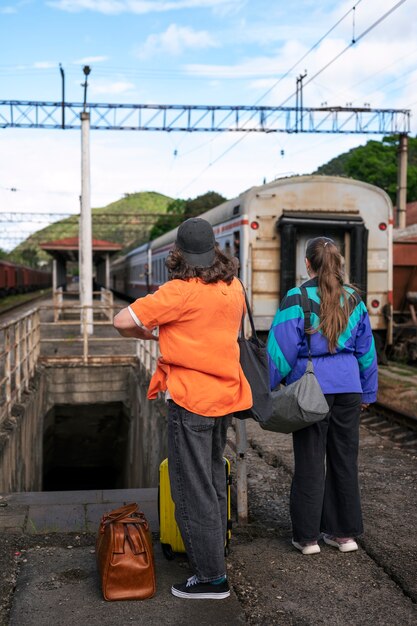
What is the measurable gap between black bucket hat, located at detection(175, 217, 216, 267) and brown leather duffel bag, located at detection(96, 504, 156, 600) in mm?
1329

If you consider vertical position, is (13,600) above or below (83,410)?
above

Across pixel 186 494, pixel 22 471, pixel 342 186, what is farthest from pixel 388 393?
pixel 186 494

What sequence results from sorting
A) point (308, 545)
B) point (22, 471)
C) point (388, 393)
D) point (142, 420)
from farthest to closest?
point (142, 420) < point (388, 393) < point (22, 471) < point (308, 545)

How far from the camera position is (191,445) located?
3.47 m

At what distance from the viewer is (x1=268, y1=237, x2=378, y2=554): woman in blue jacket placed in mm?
3916

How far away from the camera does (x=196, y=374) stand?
11.4 ft

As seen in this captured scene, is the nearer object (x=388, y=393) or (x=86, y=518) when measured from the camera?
(x=86, y=518)

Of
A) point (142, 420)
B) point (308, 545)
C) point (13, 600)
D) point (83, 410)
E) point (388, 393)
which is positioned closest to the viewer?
point (13, 600)

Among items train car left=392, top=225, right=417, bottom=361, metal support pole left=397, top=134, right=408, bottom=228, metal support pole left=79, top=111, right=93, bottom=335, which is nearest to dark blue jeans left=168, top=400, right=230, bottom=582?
train car left=392, top=225, right=417, bottom=361

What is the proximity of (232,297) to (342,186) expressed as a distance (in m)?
9.30

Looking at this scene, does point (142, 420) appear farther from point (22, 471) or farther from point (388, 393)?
point (388, 393)

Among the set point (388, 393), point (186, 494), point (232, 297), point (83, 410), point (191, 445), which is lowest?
point (83, 410)

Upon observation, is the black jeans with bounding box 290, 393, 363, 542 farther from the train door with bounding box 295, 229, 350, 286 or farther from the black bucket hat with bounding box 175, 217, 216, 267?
the train door with bounding box 295, 229, 350, 286

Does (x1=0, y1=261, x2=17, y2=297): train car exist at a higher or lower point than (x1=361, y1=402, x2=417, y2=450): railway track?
higher
